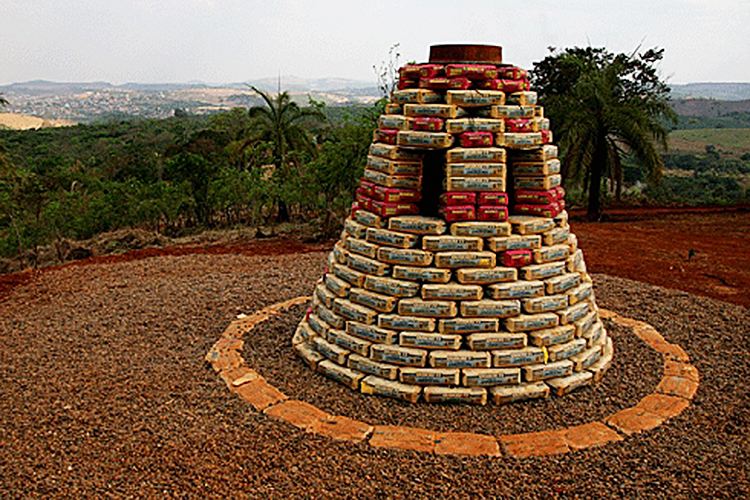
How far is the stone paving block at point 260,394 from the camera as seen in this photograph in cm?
571

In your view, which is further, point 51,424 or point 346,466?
point 51,424

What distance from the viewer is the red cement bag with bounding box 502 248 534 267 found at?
5.99m

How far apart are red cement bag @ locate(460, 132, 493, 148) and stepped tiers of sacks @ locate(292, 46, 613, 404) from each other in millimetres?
15

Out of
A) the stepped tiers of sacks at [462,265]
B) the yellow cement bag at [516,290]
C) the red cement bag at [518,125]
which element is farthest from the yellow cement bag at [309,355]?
the red cement bag at [518,125]

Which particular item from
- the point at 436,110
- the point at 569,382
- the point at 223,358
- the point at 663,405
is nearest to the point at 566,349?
the point at 569,382

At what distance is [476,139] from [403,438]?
3271 mm

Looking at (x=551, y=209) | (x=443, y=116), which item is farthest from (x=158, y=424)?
(x=551, y=209)

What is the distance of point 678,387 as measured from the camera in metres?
6.13

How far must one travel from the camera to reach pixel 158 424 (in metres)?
5.36

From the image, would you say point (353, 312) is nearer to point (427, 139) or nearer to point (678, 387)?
point (427, 139)

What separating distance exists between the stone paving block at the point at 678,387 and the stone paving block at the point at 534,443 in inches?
67.9

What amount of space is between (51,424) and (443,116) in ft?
17.0

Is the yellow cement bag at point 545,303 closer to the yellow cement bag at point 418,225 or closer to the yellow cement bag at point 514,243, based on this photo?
the yellow cement bag at point 514,243

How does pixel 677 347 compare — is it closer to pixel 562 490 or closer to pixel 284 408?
pixel 562 490
